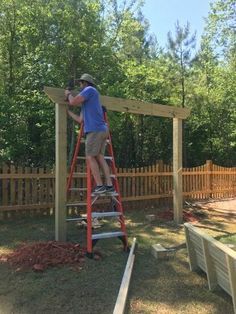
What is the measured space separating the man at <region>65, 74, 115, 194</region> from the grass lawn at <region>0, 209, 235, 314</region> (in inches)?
46.7

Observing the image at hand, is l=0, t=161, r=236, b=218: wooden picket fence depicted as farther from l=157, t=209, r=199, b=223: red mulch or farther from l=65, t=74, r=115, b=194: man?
l=65, t=74, r=115, b=194: man

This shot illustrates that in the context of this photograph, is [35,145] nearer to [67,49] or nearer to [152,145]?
[67,49]

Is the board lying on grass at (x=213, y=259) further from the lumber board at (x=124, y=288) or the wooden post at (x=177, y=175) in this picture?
the wooden post at (x=177, y=175)

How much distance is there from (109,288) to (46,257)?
122 cm

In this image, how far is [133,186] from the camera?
1238cm

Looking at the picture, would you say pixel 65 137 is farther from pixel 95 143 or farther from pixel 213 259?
pixel 213 259

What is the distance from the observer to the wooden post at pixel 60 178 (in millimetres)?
7281

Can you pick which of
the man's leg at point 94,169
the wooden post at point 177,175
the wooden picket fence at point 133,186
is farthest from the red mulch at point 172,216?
the man's leg at point 94,169

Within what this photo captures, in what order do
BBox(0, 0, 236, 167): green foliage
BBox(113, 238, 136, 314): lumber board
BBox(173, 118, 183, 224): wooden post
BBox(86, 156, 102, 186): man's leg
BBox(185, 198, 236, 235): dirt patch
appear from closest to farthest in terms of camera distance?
BBox(113, 238, 136, 314): lumber board, BBox(86, 156, 102, 186): man's leg, BBox(185, 198, 236, 235): dirt patch, BBox(173, 118, 183, 224): wooden post, BBox(0, 0, 236, 167): green foliage

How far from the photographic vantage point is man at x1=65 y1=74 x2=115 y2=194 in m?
6.71

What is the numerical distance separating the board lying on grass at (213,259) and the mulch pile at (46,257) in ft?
4.66

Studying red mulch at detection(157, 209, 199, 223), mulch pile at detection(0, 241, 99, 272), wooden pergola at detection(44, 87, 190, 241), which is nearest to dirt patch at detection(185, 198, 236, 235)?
red mulch at detection(157, 209, 199, 223)

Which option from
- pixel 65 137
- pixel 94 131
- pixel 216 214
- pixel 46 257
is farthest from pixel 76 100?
pixel 216 214

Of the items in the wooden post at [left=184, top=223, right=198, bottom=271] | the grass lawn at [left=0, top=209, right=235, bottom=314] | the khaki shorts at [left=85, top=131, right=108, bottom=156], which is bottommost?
the grass lawn at [left=0, top=209, right=235, bottom=314]
